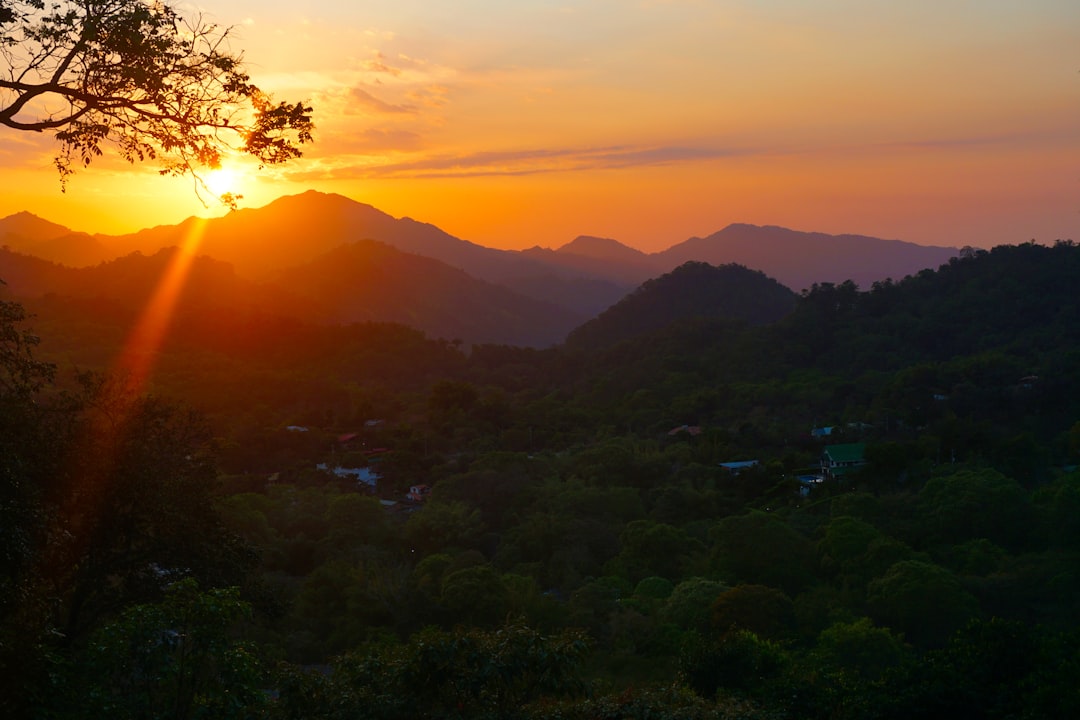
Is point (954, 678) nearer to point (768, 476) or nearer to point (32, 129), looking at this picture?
point (32, 129)

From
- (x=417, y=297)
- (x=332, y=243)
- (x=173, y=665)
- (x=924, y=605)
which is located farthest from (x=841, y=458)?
(x=332, y=243)

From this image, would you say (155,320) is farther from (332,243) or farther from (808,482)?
(332,243)

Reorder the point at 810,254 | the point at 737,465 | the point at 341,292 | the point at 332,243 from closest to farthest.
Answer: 1. the point at 737,465
2. the point at 341,292
3. the point at 332,243
4. the point at 810,254

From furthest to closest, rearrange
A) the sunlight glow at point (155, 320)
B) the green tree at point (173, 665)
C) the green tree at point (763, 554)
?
the sunlight glow at point (155, 320)
the green tree at point (763, 554)
the green tree at point (173, 665)

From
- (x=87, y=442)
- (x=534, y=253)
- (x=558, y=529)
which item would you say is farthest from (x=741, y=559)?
(x=534, y=253)

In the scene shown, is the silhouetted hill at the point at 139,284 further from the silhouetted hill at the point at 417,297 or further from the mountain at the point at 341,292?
the silhouetted hill at the point at 417,297

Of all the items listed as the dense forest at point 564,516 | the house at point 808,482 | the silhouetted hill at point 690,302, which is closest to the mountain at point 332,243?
the silhouetted hill at point 690,302
